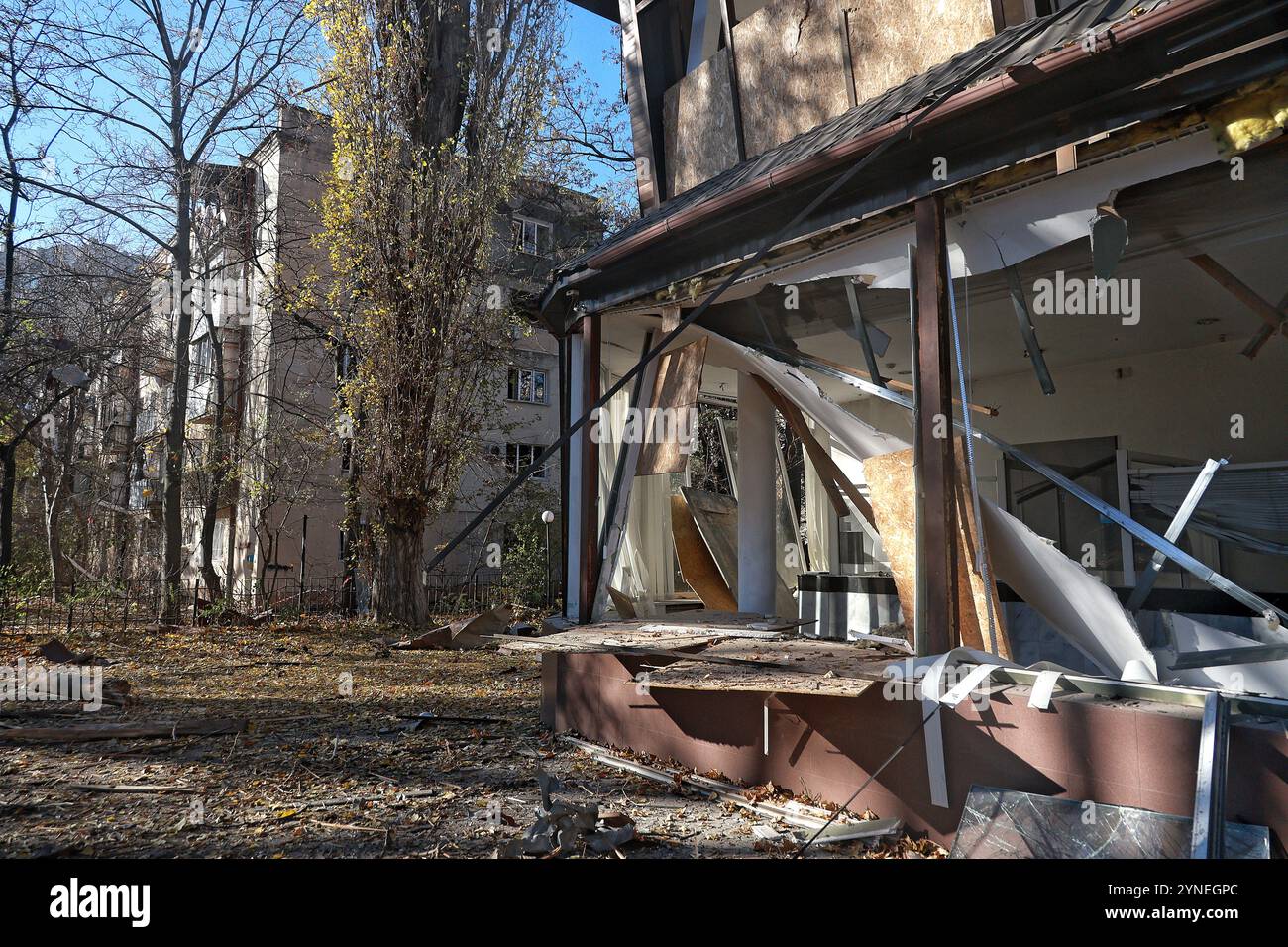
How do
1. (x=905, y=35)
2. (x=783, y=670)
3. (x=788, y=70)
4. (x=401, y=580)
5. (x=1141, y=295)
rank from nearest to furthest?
(x=783, y=670)
(x=905, y=35)
(x=1141, y=295)
(x=788, y=70)
(x=401, y=580)

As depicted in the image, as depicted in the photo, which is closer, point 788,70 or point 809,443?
point 788,70

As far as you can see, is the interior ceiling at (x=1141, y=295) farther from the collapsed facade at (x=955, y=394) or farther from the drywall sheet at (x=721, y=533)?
the drywall sheet at (x=721, y=533)

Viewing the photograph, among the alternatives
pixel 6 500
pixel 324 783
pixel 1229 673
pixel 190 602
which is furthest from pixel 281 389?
pixel 1229 673

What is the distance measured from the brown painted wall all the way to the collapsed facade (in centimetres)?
1

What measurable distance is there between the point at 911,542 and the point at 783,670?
117cm

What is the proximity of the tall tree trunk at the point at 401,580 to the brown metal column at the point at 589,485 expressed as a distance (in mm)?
5768

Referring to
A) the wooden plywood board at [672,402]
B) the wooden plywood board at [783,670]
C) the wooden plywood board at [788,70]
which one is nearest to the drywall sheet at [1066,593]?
Result: the wooden plywood board at [783,670]

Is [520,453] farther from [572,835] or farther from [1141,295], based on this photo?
[572,835]

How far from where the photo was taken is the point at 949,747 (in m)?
3.47

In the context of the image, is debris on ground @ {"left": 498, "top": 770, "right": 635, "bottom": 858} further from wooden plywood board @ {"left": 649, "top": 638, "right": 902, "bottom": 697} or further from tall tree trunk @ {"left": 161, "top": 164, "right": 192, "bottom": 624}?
tall tree trunk @ {"left": 161, "top": 164, "right": 192, "bottom": 624}

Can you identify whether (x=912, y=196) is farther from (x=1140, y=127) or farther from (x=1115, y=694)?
(x=1115, y=694)

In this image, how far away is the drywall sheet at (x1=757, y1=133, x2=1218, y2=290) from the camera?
12.8ft

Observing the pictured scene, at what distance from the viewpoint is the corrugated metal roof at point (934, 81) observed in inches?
152

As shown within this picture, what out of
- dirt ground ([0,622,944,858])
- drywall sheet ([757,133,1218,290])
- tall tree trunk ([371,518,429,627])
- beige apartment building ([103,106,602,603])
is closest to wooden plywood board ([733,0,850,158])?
drywall sheet ([757,133,1218,290])
